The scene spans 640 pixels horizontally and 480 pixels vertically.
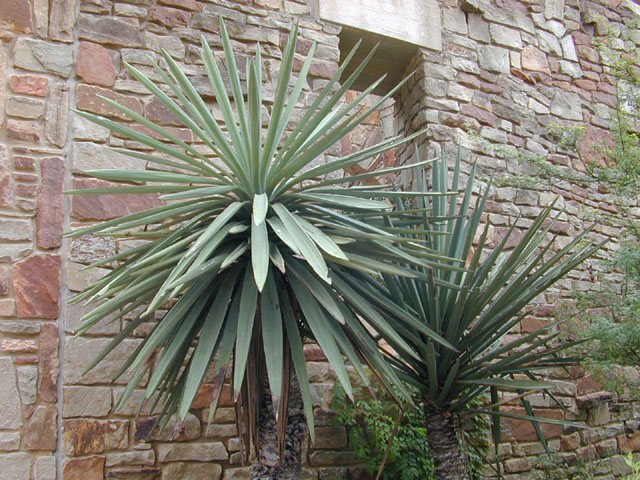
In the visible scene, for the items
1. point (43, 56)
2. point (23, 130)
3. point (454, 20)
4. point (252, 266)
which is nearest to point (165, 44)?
point (43, 56)

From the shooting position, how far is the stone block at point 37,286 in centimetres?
251

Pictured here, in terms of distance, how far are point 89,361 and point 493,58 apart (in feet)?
10.1

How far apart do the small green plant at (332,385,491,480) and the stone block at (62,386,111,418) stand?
1.05 metres

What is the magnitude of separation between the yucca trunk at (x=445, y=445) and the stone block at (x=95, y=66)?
2.14 meters

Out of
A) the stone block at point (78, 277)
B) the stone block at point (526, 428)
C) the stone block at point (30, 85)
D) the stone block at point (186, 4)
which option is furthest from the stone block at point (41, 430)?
the stone block at point (526, 428)

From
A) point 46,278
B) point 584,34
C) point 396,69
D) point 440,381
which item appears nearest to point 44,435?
point 46,278

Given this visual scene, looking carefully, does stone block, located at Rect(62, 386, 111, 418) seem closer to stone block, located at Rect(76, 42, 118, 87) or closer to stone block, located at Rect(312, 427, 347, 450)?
stone block, located at Rect(312, 427, 347, 450)

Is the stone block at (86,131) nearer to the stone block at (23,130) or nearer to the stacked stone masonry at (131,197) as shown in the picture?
the stacked stone masonry at (131,197)

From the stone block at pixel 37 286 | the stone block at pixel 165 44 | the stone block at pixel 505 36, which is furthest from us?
the stone block at pixel 505 36

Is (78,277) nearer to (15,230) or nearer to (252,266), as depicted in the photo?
(15,230)

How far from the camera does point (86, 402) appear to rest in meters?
2.49

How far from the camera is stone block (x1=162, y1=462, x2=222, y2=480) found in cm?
253

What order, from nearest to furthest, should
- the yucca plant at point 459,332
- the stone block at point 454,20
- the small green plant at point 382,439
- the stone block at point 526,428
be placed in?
1. the yucca plant at point 459,332
2. the small green plant at point 382,439
3. the stone block at point 526,428
4. the stone block at point 454,20

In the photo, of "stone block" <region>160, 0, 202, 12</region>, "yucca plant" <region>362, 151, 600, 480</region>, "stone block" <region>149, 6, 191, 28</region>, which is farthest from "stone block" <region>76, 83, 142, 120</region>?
"yucca plant" <region>362, 151, 600, 480</region>
